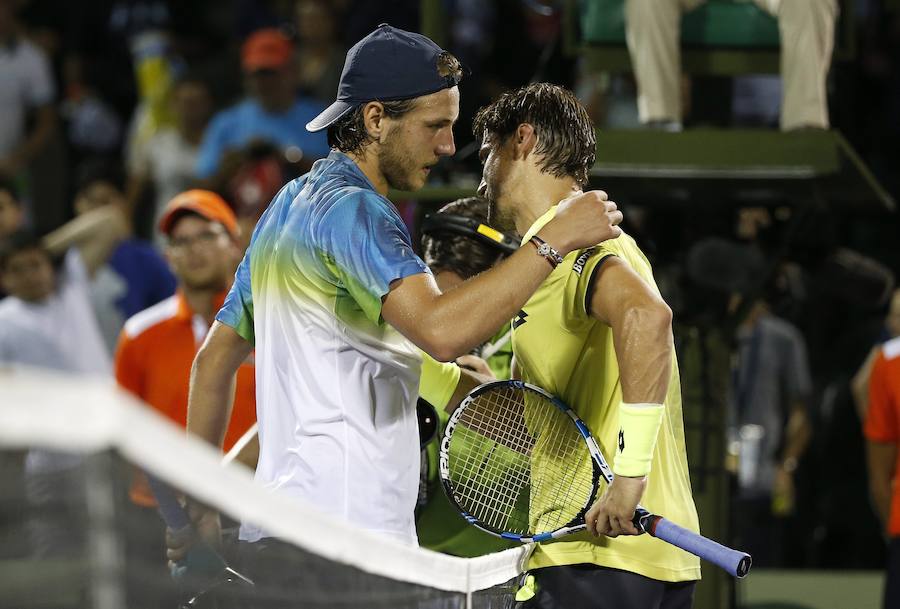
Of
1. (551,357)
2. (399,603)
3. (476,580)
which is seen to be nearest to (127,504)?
(399,603)

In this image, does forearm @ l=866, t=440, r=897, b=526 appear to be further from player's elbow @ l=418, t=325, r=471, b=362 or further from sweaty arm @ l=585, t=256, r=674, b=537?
player's elbow @ l=418, t=325, r=471, b=362

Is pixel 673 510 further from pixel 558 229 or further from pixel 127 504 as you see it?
pixel 127 504

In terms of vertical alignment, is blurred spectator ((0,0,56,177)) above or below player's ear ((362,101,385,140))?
below

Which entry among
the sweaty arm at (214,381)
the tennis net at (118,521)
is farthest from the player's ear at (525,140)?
the tennis net at (118,521)

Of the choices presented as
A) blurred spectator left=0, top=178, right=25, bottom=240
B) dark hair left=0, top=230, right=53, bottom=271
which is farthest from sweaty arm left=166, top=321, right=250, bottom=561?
blurred spectator left=0, top=178, right=25, bottom=240

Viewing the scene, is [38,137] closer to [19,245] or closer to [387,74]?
[19,245]

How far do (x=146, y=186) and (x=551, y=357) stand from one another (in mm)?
7347

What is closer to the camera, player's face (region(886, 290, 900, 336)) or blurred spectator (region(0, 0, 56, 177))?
player's face (region(886, 290, 900, 336))

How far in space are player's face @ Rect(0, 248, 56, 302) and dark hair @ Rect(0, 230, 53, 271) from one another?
2 centimetres

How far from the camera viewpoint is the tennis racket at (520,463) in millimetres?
3445

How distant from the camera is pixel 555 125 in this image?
358 cm

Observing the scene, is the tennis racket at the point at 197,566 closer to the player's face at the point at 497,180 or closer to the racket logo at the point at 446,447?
the racket logo at the point at 446,447

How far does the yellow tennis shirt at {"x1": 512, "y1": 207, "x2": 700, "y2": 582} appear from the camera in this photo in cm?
341

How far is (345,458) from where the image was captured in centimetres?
320
